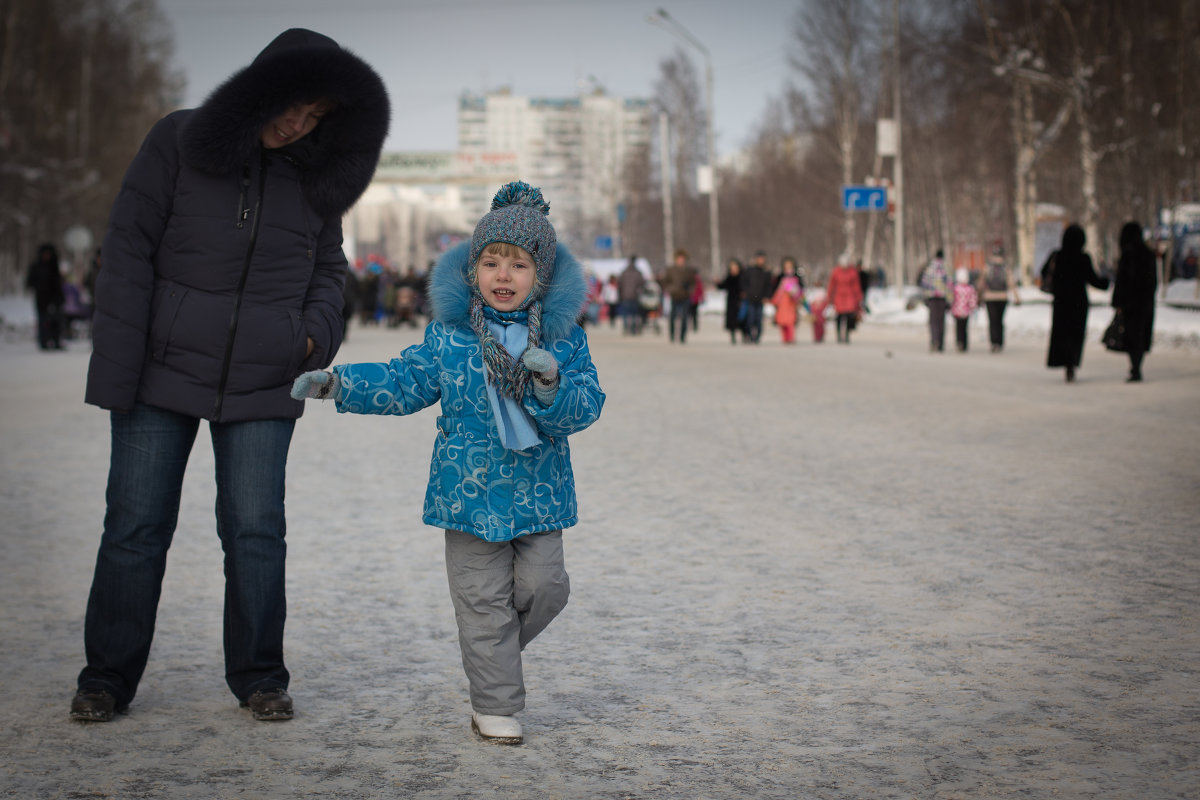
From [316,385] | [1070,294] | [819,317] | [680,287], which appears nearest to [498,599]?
[316,385]

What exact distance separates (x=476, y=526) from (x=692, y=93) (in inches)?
3096

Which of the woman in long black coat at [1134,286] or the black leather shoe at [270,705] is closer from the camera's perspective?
the black leather shoe at [270,705]

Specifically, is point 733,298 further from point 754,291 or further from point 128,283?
point 128,283

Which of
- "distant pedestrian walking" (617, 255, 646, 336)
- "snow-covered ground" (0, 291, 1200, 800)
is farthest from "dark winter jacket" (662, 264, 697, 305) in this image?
"snow-covered ground" (0, 291, 1200, 800)

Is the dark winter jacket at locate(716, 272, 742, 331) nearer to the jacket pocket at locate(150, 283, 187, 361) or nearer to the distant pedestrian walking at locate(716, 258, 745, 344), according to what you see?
the distant pedestrian walking at locate(716, 258, 745, 344)

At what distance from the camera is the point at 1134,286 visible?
53.6 ft

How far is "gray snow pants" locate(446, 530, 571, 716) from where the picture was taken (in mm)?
3957

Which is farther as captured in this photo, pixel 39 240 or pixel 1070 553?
pixel 39 240

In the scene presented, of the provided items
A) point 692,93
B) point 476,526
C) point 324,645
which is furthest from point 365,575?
point 692,93

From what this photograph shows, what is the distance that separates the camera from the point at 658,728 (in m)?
4.14

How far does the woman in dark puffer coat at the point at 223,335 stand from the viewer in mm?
4105

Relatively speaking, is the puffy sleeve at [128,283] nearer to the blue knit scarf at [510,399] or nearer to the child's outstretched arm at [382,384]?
the child's outstretched arm at [382,384]

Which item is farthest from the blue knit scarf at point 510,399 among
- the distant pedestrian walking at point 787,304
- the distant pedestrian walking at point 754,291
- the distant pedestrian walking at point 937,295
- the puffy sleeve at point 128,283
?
the distant pedestrian walking at point 754,291

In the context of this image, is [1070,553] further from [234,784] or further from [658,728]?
[234,784]
